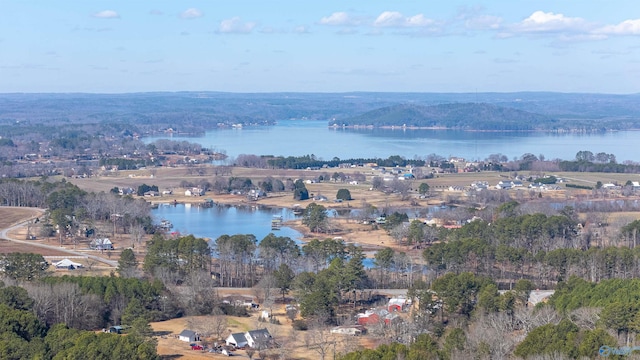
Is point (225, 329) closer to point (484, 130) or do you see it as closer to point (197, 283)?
point (197, 283)

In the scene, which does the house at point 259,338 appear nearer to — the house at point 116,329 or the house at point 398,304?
the house at point 116,329

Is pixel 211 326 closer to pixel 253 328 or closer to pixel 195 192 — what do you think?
pixel 253 328

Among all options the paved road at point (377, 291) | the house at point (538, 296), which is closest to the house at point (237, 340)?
the paved road at point (377, 291)

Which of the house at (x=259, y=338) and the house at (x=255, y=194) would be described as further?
the house at (x=255, y=194)

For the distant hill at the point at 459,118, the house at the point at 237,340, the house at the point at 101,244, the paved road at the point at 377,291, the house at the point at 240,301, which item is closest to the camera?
the house at the point at 237,340

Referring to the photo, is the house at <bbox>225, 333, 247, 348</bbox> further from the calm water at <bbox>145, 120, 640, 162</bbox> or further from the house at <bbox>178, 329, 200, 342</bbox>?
the calm water at <bbox>145, 120, 640, 162</bbox>

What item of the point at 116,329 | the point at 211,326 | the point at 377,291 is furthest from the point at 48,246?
the point at 211,326
